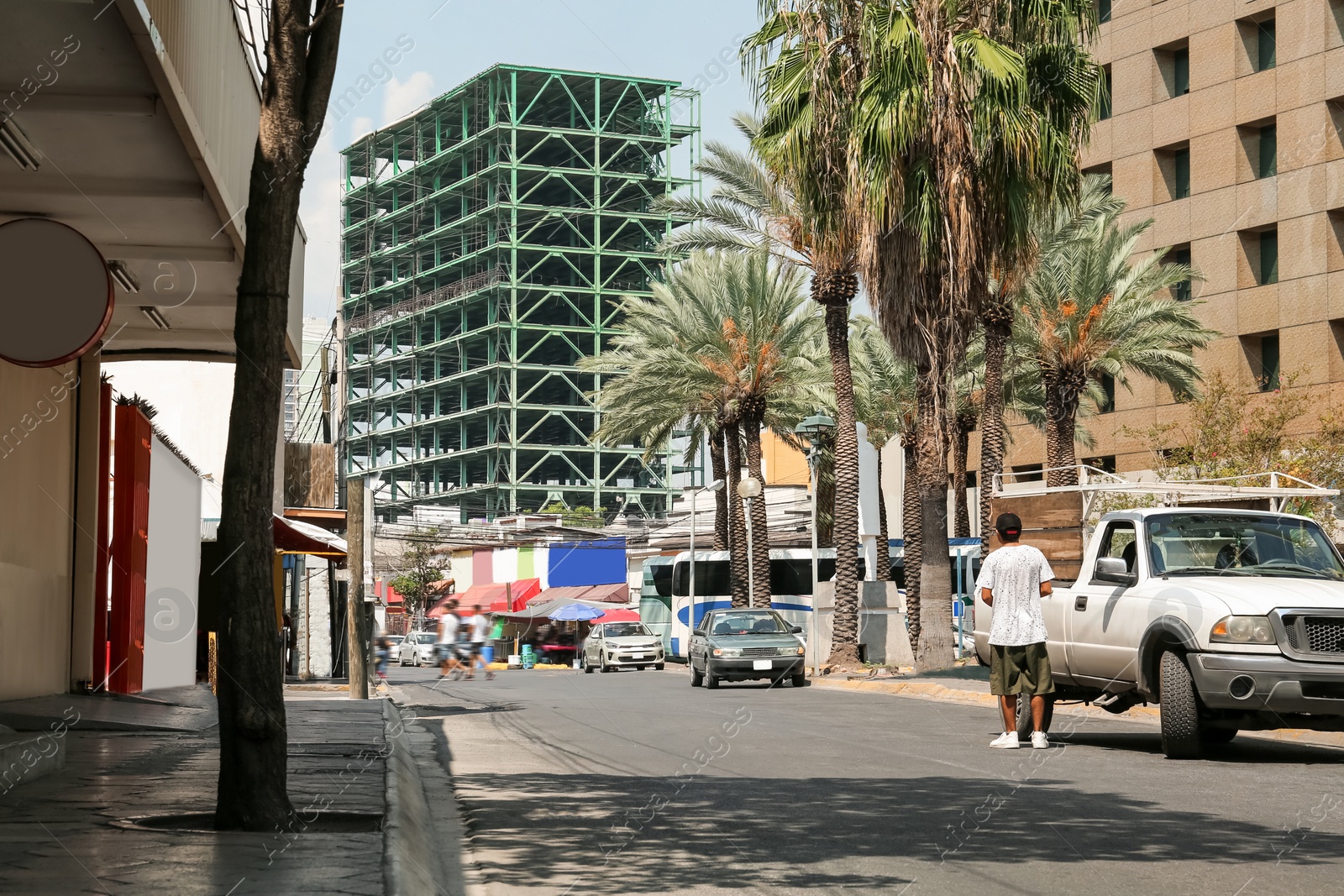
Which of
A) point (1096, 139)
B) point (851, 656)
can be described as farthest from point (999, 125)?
point (1096, 139)

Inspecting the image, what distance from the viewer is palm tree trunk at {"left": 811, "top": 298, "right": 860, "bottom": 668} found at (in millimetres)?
34094

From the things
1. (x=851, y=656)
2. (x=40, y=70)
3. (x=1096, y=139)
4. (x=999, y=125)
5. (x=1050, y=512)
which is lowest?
(x=851, y=656)

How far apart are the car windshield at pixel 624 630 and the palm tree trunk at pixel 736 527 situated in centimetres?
313

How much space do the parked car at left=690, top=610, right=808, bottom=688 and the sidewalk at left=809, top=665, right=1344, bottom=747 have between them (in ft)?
3.07

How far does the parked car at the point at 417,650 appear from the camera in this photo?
62688 mm

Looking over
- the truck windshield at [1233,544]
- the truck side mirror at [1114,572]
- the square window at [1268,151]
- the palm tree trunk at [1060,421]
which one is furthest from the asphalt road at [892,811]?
the square window at [1268,151]

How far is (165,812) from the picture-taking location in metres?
7.52

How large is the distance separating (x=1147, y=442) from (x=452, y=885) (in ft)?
167

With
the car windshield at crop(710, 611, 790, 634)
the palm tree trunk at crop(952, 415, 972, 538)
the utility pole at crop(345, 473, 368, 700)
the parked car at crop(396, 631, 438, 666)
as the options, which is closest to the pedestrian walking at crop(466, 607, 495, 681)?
the car windshield at crop(710, 611, 790, 634)

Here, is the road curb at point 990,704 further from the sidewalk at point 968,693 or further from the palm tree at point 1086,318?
the palm tree at point 1086,318

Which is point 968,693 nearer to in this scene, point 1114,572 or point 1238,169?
point 1114,572

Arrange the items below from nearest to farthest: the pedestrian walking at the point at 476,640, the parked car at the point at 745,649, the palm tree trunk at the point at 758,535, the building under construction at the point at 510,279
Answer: the parked car at the point at 745,649, the pedestrian walking at the point at 476,640, the palm tree trunk at the point at 758,535, the building under construction at the point at 510,279

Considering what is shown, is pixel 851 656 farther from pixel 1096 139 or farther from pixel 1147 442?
pixel 1096 139

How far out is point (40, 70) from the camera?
9.23 m
